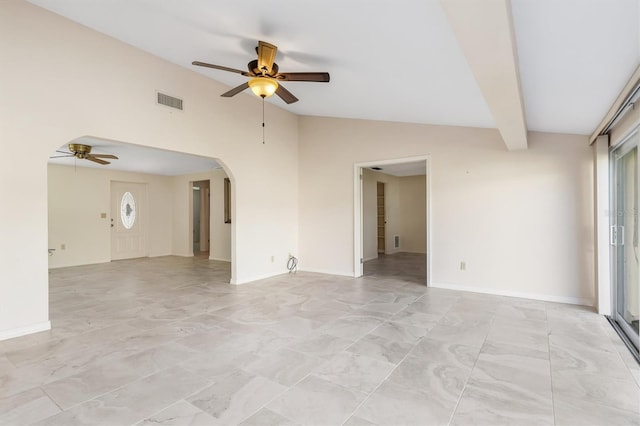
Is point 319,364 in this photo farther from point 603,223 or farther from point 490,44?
point 603,223

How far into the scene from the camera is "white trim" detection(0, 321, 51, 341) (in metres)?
2.90

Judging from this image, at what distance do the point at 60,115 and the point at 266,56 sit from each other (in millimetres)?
2201

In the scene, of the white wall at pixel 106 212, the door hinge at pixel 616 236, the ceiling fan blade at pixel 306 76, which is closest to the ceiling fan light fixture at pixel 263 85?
the ceiling fan blade at pixel 306 76

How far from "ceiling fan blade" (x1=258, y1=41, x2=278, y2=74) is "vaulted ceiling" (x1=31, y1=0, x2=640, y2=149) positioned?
0.06 m

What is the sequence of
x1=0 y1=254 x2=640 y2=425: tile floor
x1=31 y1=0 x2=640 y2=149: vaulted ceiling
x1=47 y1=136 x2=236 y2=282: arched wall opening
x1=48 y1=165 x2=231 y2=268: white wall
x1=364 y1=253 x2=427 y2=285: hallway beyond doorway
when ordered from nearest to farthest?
x1=31 y1=0 x2=640 y2=149: vaulted ceiling < x1=0 y1=254 x2=640 y2=425: tile floor < x1=364 y1=253 x2=427 y2=285: hallway beyond doorway < x1=47 y1=136 x2=236 y2=282: arched wall opening < x1=48 y1=165 x2=231 y2=268: white wall

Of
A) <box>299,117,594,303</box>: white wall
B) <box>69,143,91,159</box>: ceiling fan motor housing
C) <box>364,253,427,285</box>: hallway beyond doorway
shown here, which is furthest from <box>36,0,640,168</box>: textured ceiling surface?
<box>364,253,427,285</box>: hallway beyond doorway

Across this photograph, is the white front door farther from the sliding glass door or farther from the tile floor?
the sliding glass door

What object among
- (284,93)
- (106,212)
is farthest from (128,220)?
(284,93)

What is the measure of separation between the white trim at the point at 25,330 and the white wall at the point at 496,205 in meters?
4.14

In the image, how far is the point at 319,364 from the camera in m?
2.42

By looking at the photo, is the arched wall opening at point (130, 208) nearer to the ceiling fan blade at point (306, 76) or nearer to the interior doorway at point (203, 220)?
the interior doorway at point (203, 220)

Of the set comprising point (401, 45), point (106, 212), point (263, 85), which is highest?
point (401, 45)

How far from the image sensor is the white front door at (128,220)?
809cm

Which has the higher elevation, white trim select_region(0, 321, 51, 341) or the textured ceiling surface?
the textured ceiling surface
